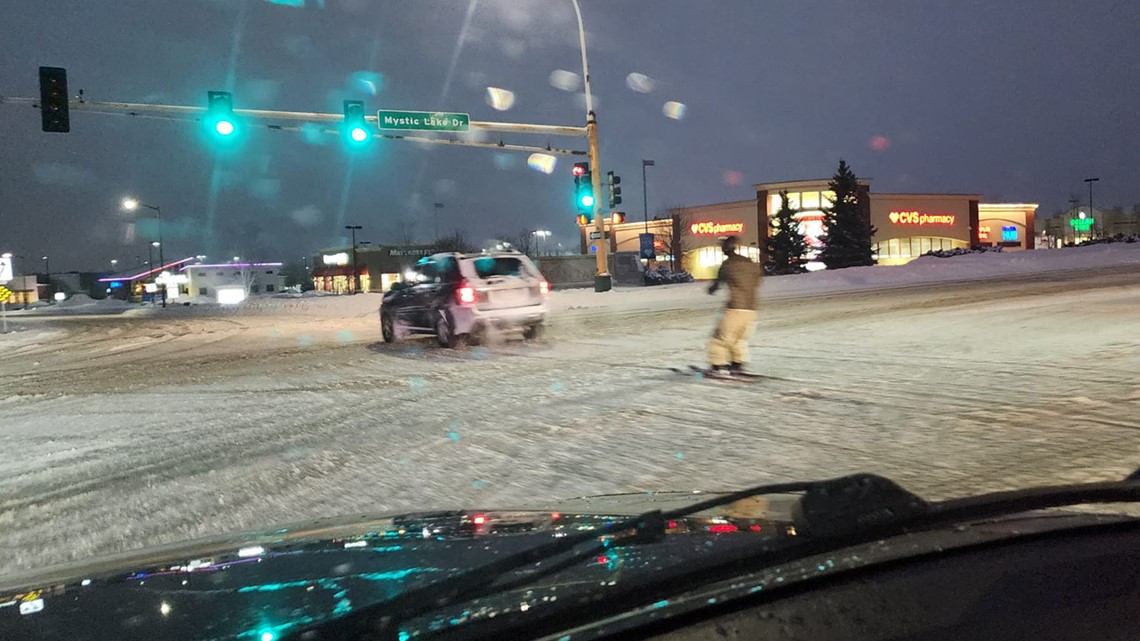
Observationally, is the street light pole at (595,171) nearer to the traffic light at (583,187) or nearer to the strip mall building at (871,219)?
the traffic light at (583,187)

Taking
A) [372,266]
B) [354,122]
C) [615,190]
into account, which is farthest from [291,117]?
[372,266]

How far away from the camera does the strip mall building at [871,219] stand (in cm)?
7825

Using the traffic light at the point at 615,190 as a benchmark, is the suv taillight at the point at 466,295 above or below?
below

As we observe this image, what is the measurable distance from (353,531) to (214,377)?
10.5 meters

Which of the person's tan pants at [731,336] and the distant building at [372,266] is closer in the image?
the person's tan pants at [731,336]

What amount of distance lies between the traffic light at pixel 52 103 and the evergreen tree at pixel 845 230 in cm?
5331

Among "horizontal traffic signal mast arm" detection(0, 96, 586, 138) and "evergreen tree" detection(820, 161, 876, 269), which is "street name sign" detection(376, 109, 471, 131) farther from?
"evergreen tree" detection(820, 161, 876, 269)

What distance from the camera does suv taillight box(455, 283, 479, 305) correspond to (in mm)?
14383

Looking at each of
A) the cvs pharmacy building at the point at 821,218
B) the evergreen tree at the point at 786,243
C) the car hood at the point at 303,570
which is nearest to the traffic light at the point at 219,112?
the car hood at the point at 303,570

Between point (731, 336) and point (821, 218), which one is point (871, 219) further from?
point (731, 336)

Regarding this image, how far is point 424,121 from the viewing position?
83.8 ft

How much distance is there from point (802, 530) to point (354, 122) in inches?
926

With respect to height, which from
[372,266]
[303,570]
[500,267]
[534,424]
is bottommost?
[534,424]

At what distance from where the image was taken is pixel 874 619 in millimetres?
1782
